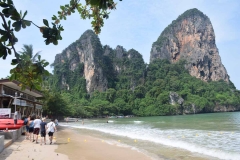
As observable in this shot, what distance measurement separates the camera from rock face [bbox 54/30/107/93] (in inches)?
4326

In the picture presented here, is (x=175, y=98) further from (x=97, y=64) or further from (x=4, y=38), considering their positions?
(x=4, y=38)

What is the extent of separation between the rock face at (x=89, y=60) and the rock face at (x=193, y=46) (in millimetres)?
44555

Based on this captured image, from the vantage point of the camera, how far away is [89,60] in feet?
365

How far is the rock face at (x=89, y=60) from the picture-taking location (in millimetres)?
109875

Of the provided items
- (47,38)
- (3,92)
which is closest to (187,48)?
(3,92)

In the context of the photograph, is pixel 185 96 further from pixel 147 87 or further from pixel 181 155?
pixel 181 155

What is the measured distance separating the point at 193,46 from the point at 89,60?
60.9 meters

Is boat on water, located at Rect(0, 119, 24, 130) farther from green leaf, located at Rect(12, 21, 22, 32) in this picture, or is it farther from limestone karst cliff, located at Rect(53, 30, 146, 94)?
limestone karst cliff, located at Rect(53, 30, 146, 94)

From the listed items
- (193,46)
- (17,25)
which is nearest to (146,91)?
(193,46)

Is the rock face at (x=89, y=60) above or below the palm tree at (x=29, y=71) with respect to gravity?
above

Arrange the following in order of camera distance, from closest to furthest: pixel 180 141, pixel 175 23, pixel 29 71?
1. pixel 29 71
2. pixel 180 141
3. pixel 175 23

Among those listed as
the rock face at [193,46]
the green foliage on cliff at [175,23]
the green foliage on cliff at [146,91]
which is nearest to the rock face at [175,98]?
the green foliage on cliff at [146,91]

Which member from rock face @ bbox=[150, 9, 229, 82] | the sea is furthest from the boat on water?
rock face @ bbox=[150, 9, 229, 82]

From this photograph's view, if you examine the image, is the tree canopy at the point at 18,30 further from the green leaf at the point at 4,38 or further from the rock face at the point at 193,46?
the rock face at the point at 193,46
